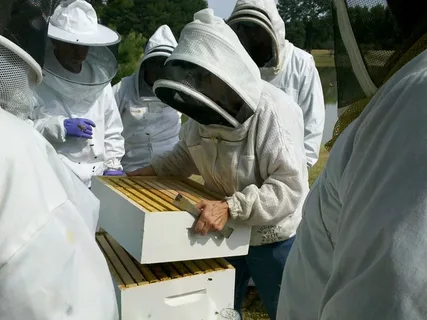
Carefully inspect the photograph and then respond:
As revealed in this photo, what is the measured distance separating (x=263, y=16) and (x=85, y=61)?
3.70ft

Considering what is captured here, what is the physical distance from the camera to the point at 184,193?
201 centimetres

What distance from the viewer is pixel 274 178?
75.4 inches

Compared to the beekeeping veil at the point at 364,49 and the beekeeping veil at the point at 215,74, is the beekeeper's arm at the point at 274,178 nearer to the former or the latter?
the beekeeping veil at the point at 215,74

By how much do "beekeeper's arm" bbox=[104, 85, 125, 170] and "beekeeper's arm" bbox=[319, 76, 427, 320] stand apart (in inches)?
99.5

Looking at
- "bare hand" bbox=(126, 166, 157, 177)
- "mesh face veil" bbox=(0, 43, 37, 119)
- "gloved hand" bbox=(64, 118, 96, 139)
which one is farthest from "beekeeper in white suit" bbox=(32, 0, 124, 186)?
"mesh face veil" bbox=(0, 43, 37, 119)

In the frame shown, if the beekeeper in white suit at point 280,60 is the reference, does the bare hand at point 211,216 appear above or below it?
below

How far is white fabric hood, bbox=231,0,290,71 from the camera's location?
2953mm

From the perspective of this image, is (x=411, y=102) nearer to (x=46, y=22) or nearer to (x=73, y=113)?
(x=46, y=22)

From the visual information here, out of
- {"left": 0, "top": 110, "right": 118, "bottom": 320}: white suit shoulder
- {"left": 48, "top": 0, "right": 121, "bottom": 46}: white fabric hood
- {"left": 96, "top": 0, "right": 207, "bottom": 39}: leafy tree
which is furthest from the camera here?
{"left": 96, "top": 0, "right": 207, "bottom": 39}: leafy tree

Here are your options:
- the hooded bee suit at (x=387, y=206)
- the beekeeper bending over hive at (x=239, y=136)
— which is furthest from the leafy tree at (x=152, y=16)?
the hooded bee suit at (x=387, y=206)

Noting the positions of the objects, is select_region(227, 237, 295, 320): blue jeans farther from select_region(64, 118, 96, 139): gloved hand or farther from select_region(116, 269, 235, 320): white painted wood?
select_region(64, 118, 96, 139): gloved hand

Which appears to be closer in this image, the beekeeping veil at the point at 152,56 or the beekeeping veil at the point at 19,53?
the beekeeping veil at the point at 19,53

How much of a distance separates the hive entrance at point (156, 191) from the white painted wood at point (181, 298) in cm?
27

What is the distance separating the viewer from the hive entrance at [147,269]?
5.41 feet
